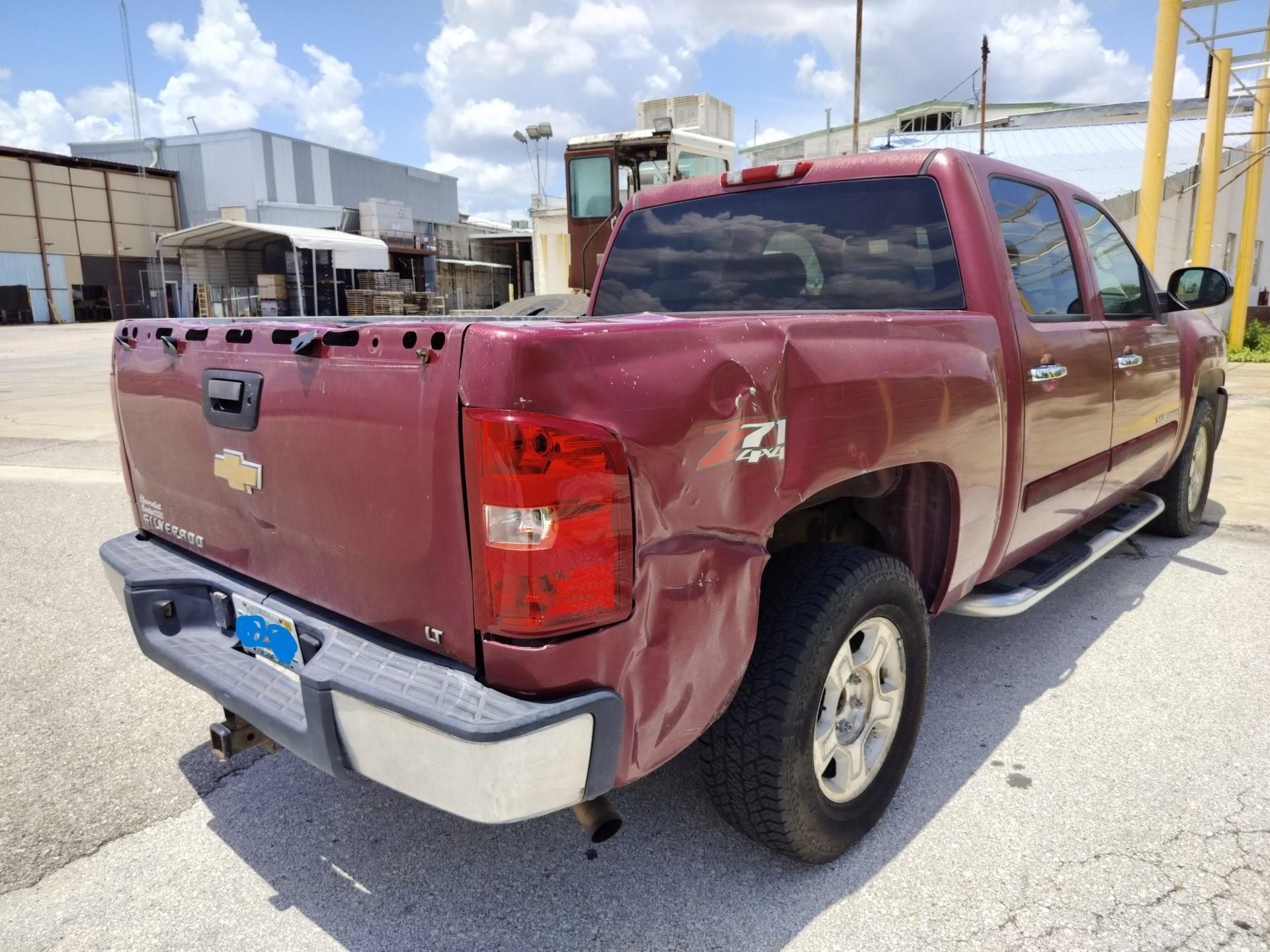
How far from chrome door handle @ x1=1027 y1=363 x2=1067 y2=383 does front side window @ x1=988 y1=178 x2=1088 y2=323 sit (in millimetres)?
177

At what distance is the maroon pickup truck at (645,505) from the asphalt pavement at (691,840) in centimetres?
25

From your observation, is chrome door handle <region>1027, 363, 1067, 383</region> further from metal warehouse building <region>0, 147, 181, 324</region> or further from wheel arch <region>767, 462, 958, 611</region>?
metal warehouse building <region>0, 147, 181, 324</region>

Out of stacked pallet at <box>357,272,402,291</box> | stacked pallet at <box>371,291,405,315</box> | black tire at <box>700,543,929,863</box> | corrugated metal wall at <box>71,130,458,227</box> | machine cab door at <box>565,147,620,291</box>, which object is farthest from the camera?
corrugated metal wall at <box>71,130,458,227</box>

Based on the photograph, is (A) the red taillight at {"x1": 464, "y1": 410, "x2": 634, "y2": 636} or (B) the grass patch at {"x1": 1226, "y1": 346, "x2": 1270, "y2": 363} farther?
(B) the grass patch at {"x1": 1226, "y1": 346, "x2": 1270, "y2": 363}

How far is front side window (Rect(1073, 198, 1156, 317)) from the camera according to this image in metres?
3.86

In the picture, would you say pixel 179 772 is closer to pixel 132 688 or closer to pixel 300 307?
pixel 132 688

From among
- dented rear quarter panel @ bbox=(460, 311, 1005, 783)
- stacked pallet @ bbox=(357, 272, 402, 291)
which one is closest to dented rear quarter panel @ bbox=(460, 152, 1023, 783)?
dented rear quarter panel @ bbox=(460, 311, 1005, 783)

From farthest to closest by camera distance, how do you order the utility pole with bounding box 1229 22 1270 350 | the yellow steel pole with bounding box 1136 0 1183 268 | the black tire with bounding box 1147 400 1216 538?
the utility pole with bounding box 1229 22 1270 350, the yellow steel pole with bounding box 1136 0 1183 268, the black tire with bounding box 1147 400 1216 538

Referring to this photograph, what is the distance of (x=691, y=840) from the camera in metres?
2.55

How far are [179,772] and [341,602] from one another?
55.8 inches

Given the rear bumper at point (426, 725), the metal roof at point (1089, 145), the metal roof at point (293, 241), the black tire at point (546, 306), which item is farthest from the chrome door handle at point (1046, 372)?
the metal roof at point (293, 241)

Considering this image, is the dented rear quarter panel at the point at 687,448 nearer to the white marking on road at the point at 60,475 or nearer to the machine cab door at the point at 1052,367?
the machine cab door at the point at 1052,367

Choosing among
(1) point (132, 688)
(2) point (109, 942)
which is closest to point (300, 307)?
(1) point (132, 688)

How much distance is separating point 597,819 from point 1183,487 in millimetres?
4777
